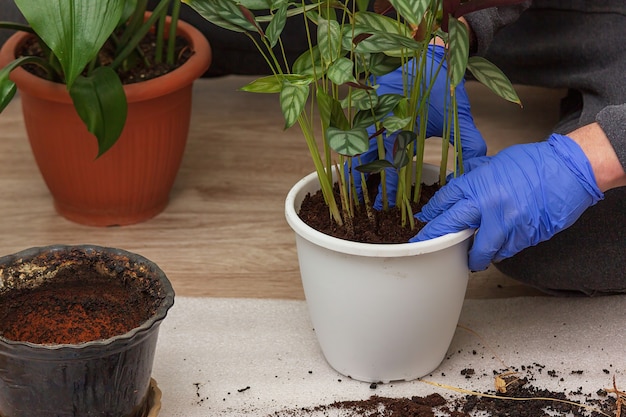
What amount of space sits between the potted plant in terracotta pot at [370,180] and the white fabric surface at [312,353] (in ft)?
0.17

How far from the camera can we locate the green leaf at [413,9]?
91 centimetres

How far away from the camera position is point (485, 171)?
3.84 feet

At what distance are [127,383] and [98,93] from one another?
0.50 m

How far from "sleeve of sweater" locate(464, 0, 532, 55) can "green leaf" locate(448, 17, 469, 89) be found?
0.45m

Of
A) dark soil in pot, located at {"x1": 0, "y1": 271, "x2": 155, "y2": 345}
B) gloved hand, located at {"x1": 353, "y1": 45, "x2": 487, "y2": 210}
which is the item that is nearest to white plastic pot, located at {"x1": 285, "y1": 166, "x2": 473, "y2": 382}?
gloved hand, located at {"x1": 353, "y1": 45, "x2": 487, "y2": 210}

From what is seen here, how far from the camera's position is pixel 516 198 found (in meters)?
1.15

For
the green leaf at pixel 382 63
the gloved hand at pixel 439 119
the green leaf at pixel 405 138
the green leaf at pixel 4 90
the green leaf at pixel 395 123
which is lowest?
the gloved hand at pixel 439 119

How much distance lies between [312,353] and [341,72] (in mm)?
479

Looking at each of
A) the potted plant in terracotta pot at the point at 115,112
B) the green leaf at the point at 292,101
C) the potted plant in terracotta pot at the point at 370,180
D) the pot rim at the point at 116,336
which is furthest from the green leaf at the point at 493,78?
the potted plant in terracotta pot at the point at 115,112

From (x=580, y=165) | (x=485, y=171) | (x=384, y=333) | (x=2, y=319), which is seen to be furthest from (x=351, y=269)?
(x=2, y=319)

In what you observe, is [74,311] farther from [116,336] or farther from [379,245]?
[379,245]

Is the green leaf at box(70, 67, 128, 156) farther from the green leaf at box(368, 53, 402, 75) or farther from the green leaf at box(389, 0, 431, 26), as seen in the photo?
the green leaf at box(389, 0, 431, 26)

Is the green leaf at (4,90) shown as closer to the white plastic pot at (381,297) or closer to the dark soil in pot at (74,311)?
the dark soil in pot at (74,311)

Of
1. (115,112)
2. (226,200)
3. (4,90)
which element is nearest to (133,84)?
(115,112)
